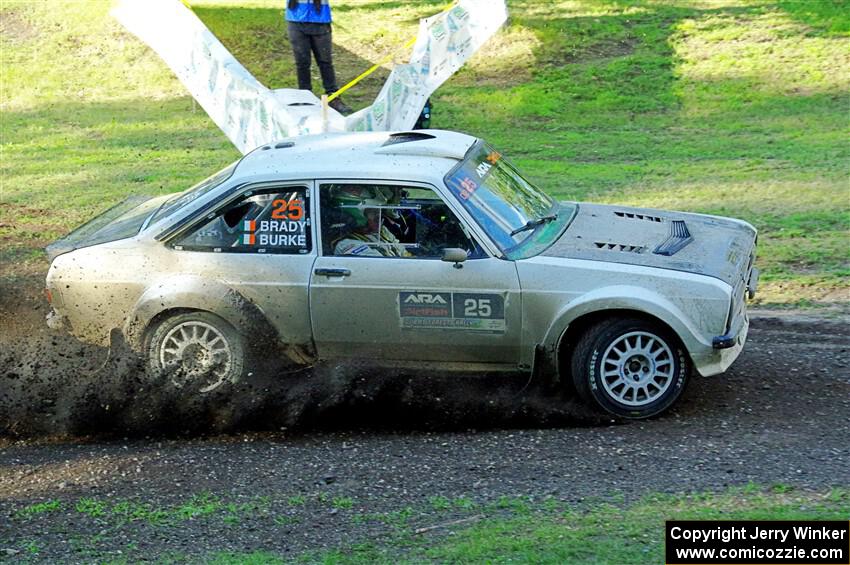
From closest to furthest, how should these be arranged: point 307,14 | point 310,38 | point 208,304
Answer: point 208,304
point 307,14
point 310,38

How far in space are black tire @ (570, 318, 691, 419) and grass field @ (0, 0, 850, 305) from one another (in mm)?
2989

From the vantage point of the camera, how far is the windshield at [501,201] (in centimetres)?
730

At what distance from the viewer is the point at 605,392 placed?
7086 mm

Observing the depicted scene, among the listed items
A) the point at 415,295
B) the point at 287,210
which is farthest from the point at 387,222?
the point at 287,210

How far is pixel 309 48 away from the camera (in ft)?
51.1

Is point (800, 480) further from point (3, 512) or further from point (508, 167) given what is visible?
point (3, 512)

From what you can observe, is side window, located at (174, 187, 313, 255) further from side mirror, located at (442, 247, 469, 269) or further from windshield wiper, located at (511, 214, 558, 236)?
windshield wiper, located at (511, 214, 558, 236)

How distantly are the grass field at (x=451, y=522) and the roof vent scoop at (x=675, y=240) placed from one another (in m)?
1.80

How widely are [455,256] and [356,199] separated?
2.59 feet

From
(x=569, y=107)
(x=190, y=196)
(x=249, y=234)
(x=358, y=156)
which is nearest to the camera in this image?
(x=249, y=234)

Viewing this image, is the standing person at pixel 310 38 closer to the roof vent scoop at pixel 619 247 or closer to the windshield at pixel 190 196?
the windshield at pixel 190 196

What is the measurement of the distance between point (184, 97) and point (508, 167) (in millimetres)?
10441

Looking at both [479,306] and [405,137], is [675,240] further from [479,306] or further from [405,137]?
[405,137]

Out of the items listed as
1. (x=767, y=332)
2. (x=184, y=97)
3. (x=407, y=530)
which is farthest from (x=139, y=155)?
(x=407, y=530)
